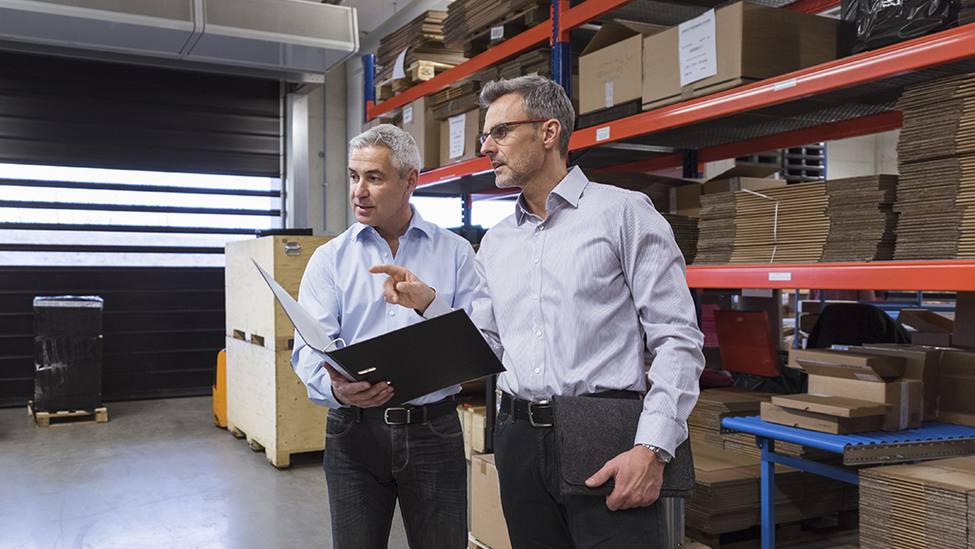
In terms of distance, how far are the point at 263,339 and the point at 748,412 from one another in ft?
11.7

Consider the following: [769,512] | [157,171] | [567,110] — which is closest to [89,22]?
[157,171]

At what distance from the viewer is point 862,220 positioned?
8.80ft

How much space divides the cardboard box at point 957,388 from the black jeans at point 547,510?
6.90ft

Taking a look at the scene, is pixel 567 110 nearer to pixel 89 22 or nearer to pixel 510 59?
pixel 510 59

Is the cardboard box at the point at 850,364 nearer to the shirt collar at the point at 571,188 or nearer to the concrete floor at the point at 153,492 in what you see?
the concrete floor at the point at 153,492

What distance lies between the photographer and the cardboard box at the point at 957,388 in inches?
116

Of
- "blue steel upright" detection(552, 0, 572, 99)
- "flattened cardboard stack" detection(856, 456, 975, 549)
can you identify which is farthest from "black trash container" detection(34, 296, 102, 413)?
"flattened cardboard stack" detection(856, 456, 975, 549)

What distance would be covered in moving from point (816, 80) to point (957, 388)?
1.45 metres

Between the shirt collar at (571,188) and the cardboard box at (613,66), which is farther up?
the cardboard box at (613,66)

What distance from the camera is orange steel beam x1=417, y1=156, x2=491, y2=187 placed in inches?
186

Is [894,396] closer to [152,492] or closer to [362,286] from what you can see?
[362,286]

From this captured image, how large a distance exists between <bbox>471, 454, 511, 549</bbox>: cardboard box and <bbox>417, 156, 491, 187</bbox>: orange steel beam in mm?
1947

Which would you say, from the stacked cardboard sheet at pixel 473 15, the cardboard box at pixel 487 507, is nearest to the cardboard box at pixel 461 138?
the stacked cardboard sheet at pixel 473 15

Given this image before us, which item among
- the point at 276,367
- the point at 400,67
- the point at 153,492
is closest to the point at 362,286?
the point at 276,367
